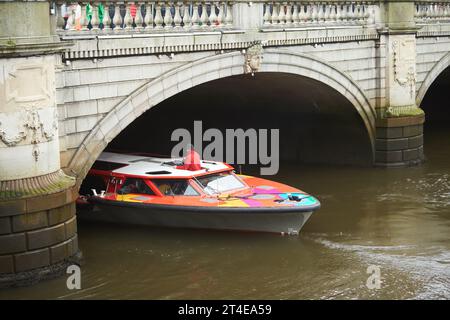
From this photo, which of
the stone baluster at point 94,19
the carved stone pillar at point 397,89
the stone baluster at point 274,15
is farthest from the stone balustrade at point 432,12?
the stone baluster at point 94,19

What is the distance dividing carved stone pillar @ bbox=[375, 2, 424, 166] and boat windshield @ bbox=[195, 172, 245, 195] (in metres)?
5.57

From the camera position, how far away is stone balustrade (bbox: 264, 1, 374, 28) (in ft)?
52.0

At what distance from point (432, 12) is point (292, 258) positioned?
9515mm

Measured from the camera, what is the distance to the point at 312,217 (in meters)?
15.2

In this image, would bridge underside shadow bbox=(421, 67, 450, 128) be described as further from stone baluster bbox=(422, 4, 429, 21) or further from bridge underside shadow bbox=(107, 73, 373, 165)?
bridge underside shadow bbox=(107, 73, 373, 165)

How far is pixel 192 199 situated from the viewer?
1383 cm

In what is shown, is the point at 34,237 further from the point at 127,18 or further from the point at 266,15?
the point at 266,15

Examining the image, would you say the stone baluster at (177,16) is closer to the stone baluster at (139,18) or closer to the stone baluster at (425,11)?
the stone baluster at (139,18)

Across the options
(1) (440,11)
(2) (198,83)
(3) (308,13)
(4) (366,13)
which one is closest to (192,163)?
(2) (198,83)

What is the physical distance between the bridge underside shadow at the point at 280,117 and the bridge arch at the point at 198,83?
0.29 meters

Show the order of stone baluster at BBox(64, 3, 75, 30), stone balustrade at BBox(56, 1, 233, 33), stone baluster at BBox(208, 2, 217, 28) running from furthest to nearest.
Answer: stone baluster at BBox(208, 2, 217, 28) → stone balustrade at BBox(56, 1, 233, 33) → stone baluster at BBox(64, 3, 75, 30)

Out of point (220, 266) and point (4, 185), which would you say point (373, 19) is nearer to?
point (220, 266)

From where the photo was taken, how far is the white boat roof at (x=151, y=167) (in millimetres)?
14234

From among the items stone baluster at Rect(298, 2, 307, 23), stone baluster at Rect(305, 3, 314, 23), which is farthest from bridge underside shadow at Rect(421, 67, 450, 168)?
stone baluster at Rect(298, 2, 307, 23)
